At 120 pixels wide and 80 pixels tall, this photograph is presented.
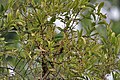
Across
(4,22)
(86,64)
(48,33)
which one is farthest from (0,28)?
(86,64)

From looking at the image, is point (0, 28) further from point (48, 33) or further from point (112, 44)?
point (112, 44)

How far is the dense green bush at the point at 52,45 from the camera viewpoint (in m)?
1.18

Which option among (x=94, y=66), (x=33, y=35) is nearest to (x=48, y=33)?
(x=33, y=35)

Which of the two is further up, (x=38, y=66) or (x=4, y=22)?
(x=4, y=22)

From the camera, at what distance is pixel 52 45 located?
3.84 ft

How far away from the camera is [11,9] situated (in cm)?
122

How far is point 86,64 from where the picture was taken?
1187 millimetres

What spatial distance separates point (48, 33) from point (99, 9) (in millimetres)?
199

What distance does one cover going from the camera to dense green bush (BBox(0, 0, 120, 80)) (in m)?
1.18

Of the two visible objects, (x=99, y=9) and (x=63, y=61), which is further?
(x=99, y=9)

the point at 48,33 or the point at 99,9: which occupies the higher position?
the point at 99,9

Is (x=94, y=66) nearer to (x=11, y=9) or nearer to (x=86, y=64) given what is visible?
(x=86, y=64)

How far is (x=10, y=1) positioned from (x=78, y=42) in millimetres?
239

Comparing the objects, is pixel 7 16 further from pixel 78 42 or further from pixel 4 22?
pixel 78 42
